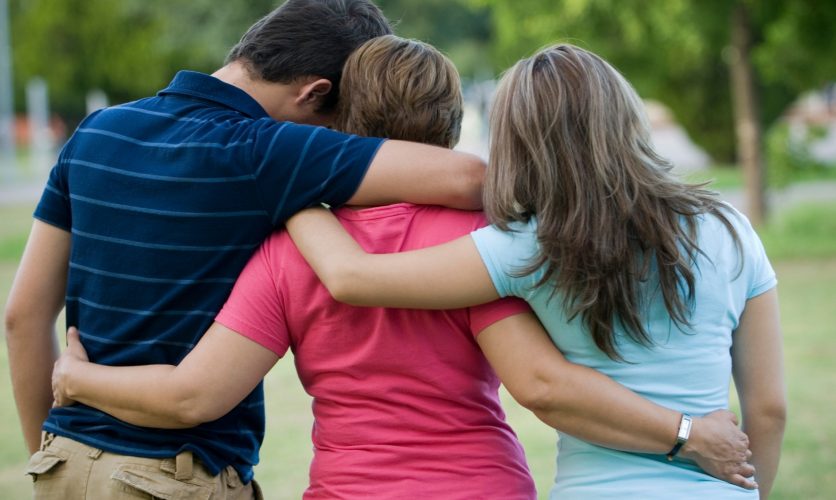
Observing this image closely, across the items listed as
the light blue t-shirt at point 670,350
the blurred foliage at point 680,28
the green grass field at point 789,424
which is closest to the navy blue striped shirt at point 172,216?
the light blue t-shirt at point 670,350

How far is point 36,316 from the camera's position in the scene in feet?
8.04

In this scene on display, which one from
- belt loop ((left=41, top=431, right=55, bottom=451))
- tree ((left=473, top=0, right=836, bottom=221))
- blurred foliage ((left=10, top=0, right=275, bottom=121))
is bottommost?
blurred foliage ((left=10, top=0, right=275, bottom=121))

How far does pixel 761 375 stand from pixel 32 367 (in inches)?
67.0

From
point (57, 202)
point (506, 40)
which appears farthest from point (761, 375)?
point (506, 40)

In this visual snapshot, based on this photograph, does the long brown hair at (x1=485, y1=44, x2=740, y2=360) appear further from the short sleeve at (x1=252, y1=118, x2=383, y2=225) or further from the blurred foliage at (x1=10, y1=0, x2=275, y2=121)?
the blurred foliage at (x1=10, y1=0, x2=275, y2=121)

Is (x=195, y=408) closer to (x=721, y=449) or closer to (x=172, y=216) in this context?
(x=172, y=216)

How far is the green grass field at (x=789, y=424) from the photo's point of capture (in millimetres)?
5625

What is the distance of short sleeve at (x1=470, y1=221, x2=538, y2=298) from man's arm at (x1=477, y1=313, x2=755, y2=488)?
3.4 inches

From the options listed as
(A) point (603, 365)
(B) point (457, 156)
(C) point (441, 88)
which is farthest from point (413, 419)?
(C) point (441, 88)

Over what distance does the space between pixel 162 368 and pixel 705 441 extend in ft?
3.83

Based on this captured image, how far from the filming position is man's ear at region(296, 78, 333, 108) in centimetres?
Result: 246

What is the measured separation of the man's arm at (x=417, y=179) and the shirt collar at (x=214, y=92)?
14.3 inches

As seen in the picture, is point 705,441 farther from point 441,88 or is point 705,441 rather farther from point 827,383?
point 827,383

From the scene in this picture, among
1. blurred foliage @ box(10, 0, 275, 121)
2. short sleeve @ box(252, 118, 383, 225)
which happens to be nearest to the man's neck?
short sleeve @ box(252, 118, 383, 225)
